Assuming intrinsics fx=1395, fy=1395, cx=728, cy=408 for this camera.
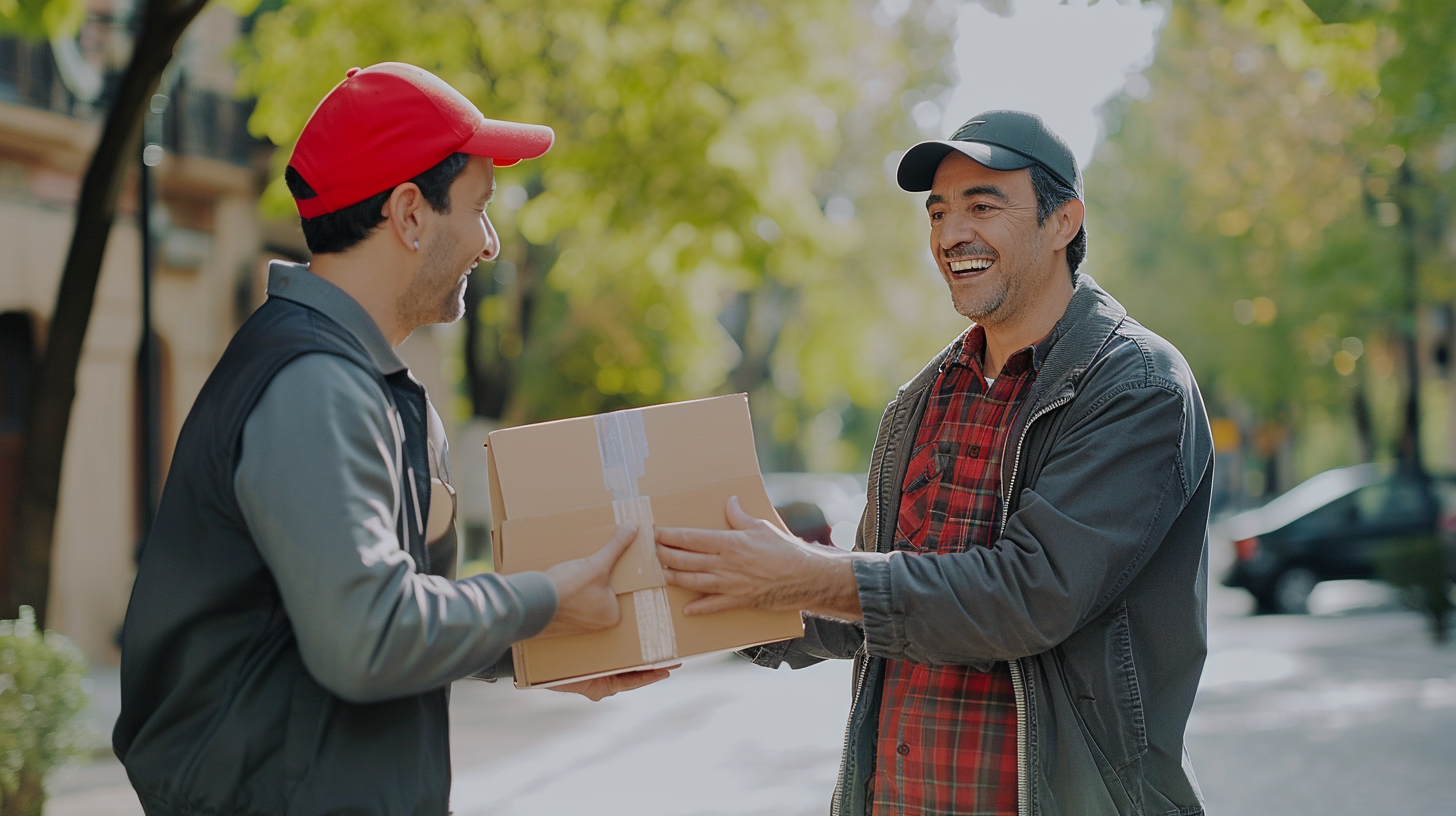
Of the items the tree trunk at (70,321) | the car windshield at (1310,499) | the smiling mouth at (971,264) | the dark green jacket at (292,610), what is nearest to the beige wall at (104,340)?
the tree trunk at (70,321)

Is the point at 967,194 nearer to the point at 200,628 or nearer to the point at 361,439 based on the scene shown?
the point at 361,439

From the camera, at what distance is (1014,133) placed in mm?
2939

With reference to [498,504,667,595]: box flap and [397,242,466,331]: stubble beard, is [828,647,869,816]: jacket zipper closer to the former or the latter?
[498,504,667,595]: box flap

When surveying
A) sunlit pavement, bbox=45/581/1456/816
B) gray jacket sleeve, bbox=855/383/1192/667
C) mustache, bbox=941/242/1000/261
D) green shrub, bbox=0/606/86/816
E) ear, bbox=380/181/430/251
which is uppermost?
ear, bbox=380/181/430/251

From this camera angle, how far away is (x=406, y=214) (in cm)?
226

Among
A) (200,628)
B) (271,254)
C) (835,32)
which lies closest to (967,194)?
(200,628)

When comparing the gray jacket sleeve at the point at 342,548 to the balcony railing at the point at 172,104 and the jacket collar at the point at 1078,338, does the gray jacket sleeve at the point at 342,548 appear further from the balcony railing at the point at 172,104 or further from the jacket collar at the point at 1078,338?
the balcony railing at the point at 172,104

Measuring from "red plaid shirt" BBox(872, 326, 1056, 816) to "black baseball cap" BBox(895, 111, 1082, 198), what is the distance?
37 centimetres

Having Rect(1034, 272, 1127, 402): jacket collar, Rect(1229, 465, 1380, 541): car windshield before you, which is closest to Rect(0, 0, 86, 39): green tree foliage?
Rect(1034, 272, 1127, 402): jacket collar

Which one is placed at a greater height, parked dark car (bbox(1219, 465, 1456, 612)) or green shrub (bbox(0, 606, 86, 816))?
green shrub (bbox(0, 606, 86, 816))

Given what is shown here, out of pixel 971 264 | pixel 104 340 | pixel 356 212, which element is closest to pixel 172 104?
pixel 104 340

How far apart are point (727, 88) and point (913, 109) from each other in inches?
569

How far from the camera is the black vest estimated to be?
1.96m

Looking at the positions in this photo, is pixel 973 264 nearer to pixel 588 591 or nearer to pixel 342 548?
pixel 588 591
